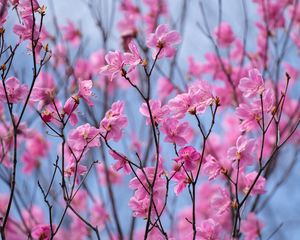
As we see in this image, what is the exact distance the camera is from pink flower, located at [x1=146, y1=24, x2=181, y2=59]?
7.91 feet

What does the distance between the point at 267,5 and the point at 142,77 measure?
1268 millimetres

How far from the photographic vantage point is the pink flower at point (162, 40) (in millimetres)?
2410

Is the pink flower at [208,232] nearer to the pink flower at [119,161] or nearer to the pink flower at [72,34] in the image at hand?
the pink flower at [119,161]

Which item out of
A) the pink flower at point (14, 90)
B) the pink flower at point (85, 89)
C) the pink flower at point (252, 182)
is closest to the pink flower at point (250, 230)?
the pink flower at point (252, 182)

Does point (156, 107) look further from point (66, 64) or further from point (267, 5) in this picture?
point (267, 5)

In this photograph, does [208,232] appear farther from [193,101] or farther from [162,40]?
[162,40]

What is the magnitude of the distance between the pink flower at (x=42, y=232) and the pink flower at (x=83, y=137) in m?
0.37

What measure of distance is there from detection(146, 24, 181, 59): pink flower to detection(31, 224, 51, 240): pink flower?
902mm

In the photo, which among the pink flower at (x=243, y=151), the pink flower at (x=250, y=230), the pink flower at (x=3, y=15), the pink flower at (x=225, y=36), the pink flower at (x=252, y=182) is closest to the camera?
the pink flower at (x=3, y=15)

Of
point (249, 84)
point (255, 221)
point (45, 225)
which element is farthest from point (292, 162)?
point (45, 225)

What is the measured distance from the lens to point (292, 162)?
394 cm

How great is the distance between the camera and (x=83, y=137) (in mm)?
2285

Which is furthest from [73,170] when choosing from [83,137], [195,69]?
[195,69]

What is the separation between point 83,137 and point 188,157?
462mm
